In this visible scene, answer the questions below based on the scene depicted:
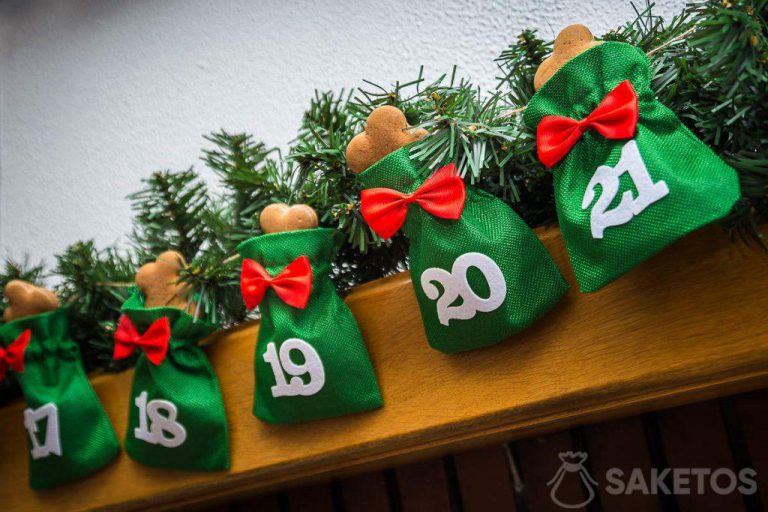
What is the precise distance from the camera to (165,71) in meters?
1.21

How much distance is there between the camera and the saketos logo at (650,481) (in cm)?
71

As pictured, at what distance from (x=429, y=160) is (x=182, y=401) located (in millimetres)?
415

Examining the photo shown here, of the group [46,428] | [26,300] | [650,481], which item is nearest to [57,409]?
[46,428]

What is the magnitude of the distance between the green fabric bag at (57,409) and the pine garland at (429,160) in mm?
40

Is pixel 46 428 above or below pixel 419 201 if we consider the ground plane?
below

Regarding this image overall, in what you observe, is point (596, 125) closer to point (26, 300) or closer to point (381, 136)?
point (381, 136)

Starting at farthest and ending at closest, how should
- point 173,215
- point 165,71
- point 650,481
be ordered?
point 165,71
point 173,215
point 650,481

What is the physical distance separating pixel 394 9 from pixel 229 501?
781mm

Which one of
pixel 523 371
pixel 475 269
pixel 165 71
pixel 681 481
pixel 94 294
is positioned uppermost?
pixel 165 71

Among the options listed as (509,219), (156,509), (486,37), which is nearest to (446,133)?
(509,219)

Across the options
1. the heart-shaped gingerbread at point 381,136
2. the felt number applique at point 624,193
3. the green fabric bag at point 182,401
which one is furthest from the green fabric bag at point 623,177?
the green fabric bag at point 182,401

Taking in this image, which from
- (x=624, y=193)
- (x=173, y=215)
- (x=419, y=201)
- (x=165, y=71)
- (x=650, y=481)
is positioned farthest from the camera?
(x=165, y=71)

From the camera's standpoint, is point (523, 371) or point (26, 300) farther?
point (26, 300)

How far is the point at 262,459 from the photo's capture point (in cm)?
77
